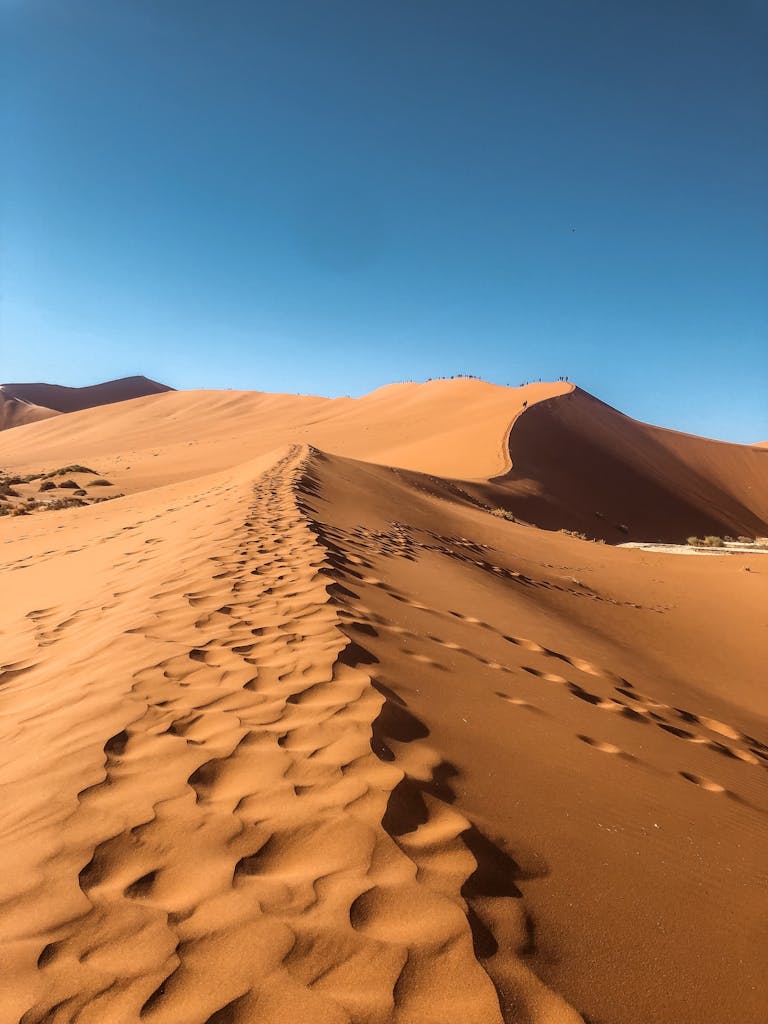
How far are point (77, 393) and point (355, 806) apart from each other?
4871 inches

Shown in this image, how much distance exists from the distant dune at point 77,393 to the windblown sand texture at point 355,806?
105 m

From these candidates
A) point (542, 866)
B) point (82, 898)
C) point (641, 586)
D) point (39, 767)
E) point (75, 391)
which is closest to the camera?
point (82, 898)

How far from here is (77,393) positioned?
111 meters

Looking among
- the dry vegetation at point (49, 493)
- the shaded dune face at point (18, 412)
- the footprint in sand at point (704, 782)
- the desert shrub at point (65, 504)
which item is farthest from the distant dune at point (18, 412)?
the footprint in sand at point (704, 782)

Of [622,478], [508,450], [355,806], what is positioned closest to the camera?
[355,806]

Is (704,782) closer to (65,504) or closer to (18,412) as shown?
(65,504)

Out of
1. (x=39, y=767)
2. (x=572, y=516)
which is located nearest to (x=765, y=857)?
(x=39, y=767)

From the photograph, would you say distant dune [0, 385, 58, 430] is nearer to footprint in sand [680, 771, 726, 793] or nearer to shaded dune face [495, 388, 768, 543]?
shaded dune face [495, 388, 768, 543]

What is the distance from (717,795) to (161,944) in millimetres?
2695

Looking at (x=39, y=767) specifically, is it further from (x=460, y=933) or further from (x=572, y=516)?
(x=572, y=516)

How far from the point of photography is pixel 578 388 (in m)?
44.5

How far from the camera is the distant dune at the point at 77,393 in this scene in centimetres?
10344

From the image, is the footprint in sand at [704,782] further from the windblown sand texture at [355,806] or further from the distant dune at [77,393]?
the distant dune at [77,393]

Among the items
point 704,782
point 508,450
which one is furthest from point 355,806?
point 508,450
